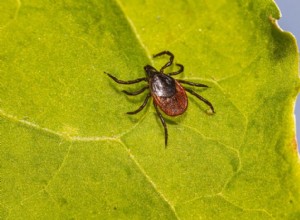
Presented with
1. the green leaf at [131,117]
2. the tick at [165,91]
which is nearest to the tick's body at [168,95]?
the tick at [165,91]

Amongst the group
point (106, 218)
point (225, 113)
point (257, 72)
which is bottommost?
point (106, 218)

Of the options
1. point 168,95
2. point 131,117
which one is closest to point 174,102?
point 168,95

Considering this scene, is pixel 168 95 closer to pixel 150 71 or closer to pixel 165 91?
pixel 165 91

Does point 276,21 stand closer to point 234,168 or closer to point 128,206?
point 234,168

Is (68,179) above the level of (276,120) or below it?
below

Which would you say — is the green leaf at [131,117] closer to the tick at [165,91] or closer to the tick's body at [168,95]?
the tick at [165,91]

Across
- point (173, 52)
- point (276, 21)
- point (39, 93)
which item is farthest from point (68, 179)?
point (276, 21)
